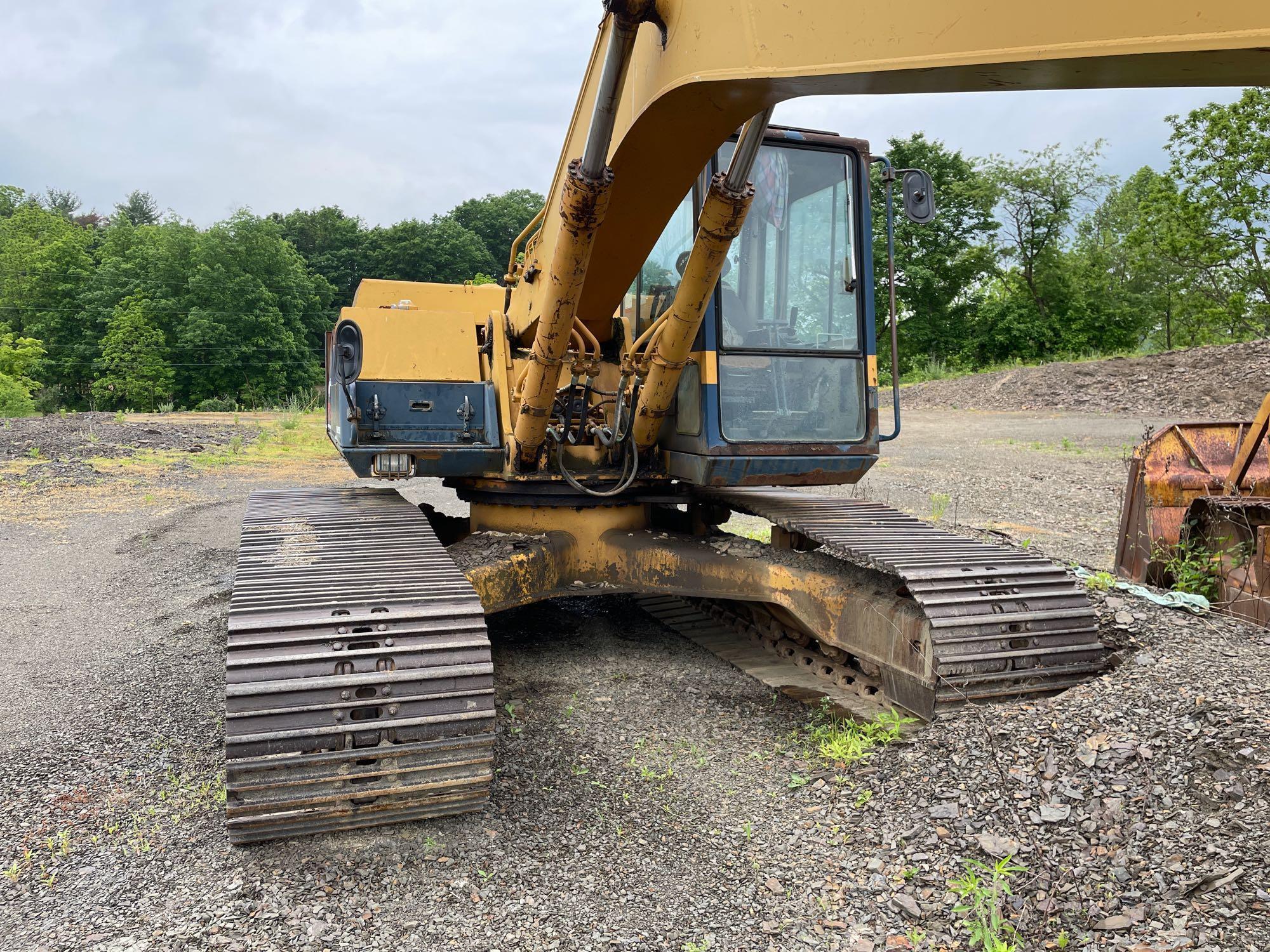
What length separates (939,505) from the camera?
8.53 metres

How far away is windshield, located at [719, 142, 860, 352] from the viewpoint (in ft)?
14.1

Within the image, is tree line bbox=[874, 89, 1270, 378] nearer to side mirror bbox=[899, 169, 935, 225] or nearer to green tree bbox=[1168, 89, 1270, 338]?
green tree bbox=[1168, 89, 1270, 338]

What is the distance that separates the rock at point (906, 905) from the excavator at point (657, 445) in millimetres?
991

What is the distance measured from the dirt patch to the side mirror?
10012mm

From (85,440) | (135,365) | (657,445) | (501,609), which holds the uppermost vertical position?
(135,365)

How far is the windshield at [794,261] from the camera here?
4.29m

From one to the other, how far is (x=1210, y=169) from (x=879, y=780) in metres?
19.9

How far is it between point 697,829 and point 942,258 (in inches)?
1267

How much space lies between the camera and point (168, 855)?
2787 millimetres

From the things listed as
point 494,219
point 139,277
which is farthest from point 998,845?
point 494,219

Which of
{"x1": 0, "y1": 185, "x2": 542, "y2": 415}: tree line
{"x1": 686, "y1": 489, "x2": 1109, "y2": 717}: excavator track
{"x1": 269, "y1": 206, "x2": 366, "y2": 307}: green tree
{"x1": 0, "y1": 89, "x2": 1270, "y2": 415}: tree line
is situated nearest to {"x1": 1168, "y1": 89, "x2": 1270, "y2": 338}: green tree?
{"x1": 0, "y1": 89, "x2": 1270, "y2": 415}: tree line

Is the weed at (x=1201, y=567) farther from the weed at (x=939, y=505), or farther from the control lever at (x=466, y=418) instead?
the control lever at (x=466, y=418)

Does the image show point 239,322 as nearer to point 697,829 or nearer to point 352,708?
point 352,708

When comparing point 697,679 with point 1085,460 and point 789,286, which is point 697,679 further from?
point 1085,460
